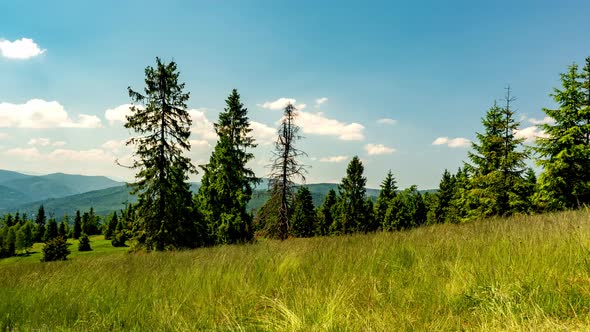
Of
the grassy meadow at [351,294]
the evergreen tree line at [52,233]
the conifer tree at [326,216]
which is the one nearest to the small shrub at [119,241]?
the evergreen tree line at [52,233]

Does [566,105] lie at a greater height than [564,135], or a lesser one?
greater

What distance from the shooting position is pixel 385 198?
6156 centimetres

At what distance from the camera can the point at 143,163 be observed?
909 inches

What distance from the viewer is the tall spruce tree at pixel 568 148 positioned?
905 inches

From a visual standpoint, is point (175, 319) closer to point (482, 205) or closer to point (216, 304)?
point (216, 304)

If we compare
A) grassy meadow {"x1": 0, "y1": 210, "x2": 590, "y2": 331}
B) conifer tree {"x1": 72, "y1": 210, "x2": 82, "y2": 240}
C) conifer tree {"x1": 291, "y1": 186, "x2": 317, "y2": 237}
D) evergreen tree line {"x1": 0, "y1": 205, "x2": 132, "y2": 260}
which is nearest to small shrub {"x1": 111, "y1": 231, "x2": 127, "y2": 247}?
evergreen tree line {"x1": 0, "y1": 205, "x2": 132, "y2": 260}

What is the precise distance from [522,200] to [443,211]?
30.3 meters

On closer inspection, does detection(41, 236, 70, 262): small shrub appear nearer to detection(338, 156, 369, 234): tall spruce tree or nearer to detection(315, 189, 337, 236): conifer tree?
detection(315, 189, 337, 236): conifer tree

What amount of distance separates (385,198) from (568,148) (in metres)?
39.1

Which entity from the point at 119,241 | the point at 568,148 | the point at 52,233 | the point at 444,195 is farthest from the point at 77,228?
the point at 568,148

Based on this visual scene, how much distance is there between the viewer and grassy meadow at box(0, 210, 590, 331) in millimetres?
2561

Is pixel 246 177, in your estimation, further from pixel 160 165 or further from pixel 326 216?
pixel 326 216

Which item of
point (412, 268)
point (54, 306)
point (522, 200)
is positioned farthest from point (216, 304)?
point (522, 200)

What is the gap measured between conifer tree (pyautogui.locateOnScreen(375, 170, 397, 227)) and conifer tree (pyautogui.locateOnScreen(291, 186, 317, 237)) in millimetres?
13500
